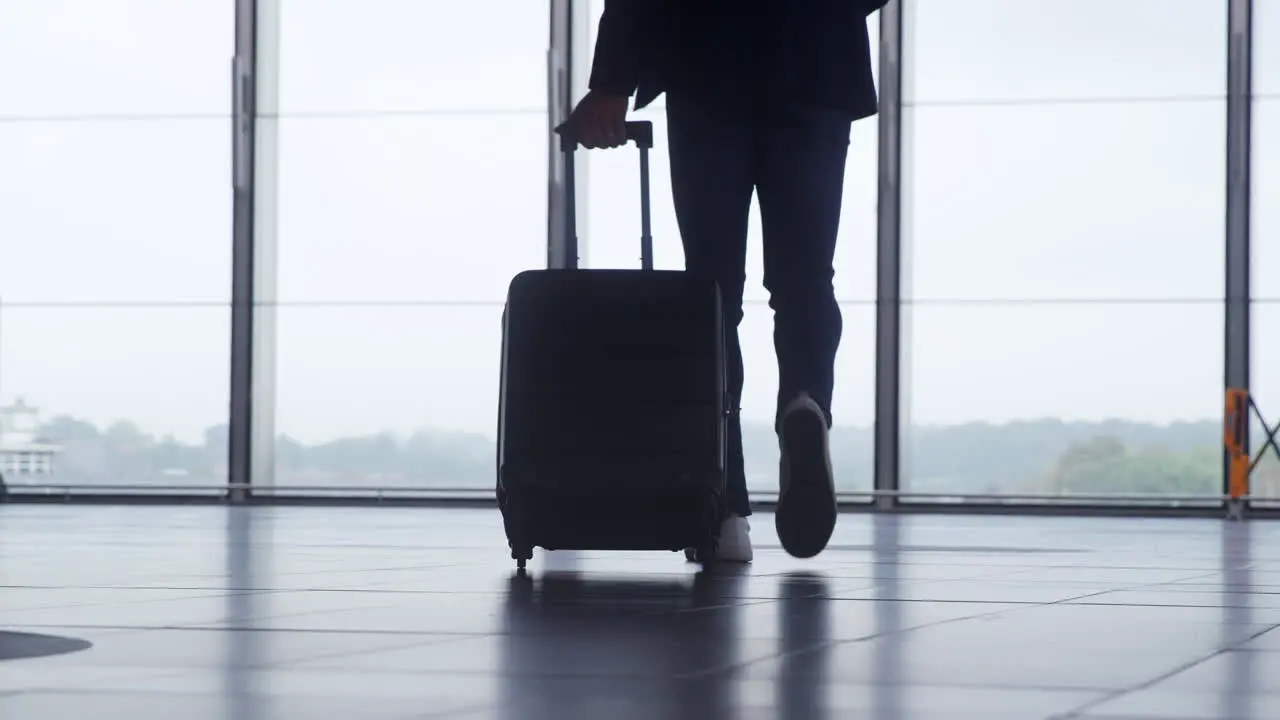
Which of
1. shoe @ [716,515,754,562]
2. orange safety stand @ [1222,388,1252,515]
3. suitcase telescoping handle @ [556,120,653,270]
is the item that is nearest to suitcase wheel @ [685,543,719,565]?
shoe @ [716,515,754,562]

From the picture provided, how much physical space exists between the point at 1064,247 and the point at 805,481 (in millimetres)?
6722

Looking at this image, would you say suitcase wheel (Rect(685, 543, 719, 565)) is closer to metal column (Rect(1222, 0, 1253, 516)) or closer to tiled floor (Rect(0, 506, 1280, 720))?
tiled floor (Rect(0, 506, 1280, 720))

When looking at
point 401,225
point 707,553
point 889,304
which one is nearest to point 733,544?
point 707,553

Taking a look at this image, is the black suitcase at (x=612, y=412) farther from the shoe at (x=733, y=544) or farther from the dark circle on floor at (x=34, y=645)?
the dark circle on floor at (x=34, y=645)

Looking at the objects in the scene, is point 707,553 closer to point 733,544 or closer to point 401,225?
point 733,544

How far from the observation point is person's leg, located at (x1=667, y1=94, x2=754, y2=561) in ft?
11.0

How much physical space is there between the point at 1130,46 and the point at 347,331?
427 cm

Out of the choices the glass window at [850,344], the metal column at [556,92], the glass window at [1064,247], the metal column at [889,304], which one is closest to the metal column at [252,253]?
the metal column at [556,92]

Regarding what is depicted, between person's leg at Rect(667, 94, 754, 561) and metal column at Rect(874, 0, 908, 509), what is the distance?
6032 millimetres

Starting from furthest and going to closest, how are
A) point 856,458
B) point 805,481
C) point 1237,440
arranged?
point 856,458
point 1237,440
point 805,481

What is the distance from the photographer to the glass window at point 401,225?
32.6 ft

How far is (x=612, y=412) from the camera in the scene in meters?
2.99

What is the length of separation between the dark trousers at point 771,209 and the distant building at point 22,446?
7.62m

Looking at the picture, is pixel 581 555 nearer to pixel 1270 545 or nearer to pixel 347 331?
pixel 1270 545
